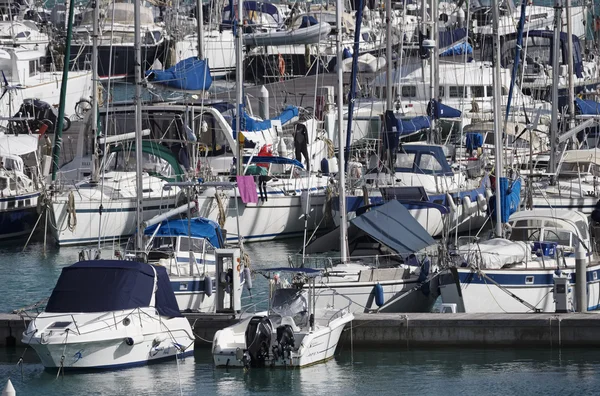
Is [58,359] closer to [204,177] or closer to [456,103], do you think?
[204,177]

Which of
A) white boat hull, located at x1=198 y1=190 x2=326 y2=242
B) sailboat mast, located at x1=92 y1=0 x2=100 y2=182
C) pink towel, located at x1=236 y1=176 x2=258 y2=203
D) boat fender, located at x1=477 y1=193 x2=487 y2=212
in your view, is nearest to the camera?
pink towel, located at x1=236 y1=176 x2=258 y2=203

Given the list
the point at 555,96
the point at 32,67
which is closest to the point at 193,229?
the point at 555,96

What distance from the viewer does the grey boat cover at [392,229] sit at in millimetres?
32812

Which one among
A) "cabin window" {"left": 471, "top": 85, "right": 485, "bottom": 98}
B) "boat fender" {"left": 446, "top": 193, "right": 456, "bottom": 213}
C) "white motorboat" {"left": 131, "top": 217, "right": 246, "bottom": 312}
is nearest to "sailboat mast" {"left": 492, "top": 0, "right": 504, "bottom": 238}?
"white motorboat" {"left": 131, "top": 217, "right": 246, "bottom": 312}

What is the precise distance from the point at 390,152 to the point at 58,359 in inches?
666

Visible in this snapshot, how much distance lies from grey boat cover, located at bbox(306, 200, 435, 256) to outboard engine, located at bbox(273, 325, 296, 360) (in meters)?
5.48

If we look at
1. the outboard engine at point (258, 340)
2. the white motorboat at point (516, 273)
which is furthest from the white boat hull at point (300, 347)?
the white motorboat at point (516, 273)

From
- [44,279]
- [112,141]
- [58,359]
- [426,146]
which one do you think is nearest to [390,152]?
[426,146]

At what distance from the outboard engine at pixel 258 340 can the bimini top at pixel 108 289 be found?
1771 mm

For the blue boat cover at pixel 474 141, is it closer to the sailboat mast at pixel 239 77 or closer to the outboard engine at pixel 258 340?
the sailboat mast at pixel 239 77

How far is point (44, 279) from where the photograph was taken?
37906 millimetres

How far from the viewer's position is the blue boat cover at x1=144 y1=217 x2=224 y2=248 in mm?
32875

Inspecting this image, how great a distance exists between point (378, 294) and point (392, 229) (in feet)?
11.2

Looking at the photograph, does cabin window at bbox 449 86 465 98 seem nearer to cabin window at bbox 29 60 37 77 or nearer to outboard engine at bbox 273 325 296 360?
cabin window at bbox 29 60 37 77
